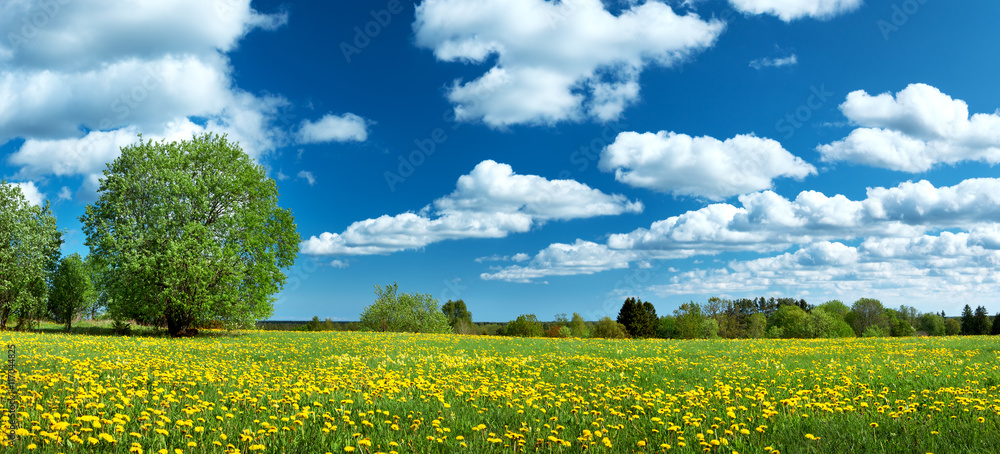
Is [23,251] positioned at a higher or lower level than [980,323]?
higher

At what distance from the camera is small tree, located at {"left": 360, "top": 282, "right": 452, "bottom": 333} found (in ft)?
255

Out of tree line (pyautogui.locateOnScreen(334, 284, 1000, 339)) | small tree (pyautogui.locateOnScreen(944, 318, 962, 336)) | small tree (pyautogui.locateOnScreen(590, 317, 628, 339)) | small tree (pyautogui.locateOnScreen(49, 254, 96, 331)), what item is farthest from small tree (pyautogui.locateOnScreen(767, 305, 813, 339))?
small tree (pyautogui.locateOnScreen(49, 254, 96, 331))

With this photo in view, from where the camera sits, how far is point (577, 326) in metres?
104

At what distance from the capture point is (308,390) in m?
9.36

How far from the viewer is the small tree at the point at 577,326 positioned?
99.5 m

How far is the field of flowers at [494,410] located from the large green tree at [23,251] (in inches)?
1146

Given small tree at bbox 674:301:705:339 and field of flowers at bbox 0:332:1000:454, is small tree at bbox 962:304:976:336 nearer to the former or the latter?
small tree at bbox 674:301:705:339

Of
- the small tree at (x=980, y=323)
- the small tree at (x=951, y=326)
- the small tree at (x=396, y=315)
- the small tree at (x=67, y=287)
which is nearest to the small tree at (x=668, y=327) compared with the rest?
the small tree at (x=396, y=315)

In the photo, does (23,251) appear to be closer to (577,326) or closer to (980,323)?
(577,326)

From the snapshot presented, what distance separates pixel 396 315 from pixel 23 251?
46.0m

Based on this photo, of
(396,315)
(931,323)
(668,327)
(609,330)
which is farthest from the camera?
(931,323)

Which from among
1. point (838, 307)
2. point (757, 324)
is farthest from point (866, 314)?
point (757, 324)

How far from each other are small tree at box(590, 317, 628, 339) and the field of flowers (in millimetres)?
74755

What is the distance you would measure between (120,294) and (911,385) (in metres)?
35.4
